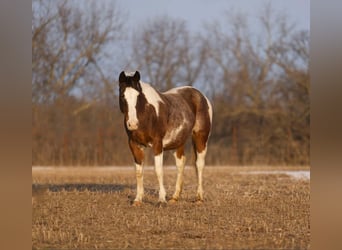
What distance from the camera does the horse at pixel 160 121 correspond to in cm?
902

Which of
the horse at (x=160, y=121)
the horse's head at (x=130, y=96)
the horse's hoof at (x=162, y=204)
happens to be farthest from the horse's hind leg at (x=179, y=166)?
the horse's head at (x=130, y=96)

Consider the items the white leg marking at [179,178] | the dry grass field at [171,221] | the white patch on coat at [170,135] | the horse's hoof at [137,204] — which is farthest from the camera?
the white leg marking at [179,178]

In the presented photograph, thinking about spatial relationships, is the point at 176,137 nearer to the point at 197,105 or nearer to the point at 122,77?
the point at 197,105

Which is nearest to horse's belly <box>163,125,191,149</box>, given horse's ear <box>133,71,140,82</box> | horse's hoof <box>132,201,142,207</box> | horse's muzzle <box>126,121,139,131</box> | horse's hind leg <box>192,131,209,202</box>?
horse's hind leg <box>192,131,209,202</box>

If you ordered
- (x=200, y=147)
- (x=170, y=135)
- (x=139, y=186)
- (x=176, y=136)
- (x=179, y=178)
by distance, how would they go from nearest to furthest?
(x=139, y=186), (x=170, y=135), (x=176, y=136), (x=179, y=178), (x=200, y=147)

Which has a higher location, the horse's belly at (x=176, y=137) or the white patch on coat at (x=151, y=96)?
the white patch on coat at (x=151, y=96)

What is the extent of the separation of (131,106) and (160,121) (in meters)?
0.99

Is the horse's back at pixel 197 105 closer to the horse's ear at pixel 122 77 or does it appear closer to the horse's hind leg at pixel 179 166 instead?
the horse's hind leg at pixel 179 166

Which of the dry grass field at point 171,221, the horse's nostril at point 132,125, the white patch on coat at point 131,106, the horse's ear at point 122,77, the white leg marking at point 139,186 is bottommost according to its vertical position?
the dry grass field at point 171,221

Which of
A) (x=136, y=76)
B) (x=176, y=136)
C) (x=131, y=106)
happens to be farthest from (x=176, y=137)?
(x=136, y=76)

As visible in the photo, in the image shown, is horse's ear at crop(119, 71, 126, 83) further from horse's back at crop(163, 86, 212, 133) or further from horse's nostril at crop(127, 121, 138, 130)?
horse's back at crop(163, 86, 212, 133)

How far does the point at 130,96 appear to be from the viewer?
8922 mm

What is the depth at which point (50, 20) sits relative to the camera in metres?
23.0
